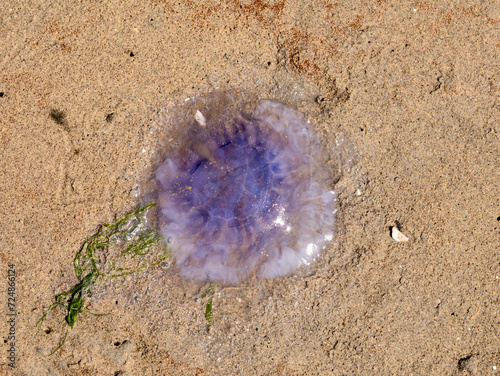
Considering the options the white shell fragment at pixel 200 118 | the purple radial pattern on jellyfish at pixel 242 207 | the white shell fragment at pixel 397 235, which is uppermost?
the white shell fragment at pixel 200 118

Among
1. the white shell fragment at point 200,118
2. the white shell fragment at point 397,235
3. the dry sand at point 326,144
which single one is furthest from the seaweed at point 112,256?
the white shell fragment at point 397,235

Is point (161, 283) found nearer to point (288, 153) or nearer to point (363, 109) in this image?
point (288, 153)

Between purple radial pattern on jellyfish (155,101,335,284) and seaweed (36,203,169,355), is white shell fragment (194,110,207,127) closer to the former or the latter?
purple radial pattern on jellyfish (155,101,335,284)

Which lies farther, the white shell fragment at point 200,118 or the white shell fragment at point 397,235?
the white shell fragment at point 200,118

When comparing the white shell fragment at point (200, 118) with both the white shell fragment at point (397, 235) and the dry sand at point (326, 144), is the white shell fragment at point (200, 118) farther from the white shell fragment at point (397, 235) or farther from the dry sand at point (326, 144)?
the white shell fragment at point (397, 235)

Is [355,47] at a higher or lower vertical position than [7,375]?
higher

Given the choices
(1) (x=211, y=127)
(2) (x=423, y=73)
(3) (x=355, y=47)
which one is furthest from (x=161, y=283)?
(2) (x=423, y=73)

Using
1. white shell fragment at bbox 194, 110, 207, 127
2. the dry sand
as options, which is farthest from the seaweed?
white shell fragment at bbox 194, 110, 207, 127
